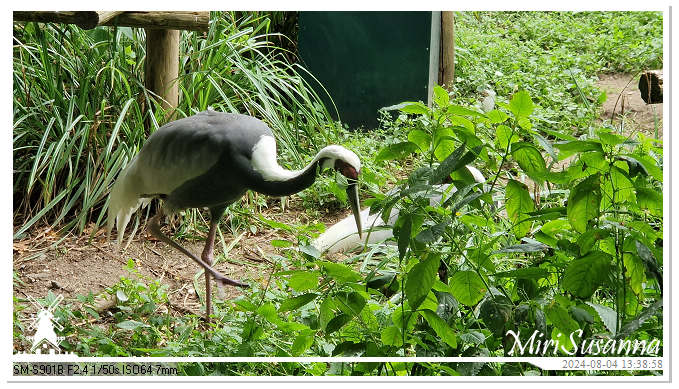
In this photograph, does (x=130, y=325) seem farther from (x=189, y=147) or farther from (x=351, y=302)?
(x=351, y=302)

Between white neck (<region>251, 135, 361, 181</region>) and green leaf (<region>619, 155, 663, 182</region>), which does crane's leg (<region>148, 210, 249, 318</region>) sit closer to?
white neck (<region>251, 135, 361, 181</region>)

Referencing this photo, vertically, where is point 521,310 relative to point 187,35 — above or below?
below

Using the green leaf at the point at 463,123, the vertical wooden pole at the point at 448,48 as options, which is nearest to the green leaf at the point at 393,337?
the green leaf at the point at 463,123

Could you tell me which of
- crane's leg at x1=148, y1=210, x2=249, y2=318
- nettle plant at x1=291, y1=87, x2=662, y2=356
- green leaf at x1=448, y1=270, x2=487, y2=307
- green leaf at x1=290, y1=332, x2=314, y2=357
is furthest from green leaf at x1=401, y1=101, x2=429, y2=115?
crane's leg at x1=148, y1=210, x2=249, y2=318

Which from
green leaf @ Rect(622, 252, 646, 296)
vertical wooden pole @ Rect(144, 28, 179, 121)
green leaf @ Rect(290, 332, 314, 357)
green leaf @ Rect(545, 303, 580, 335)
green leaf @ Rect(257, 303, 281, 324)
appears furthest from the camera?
vertical wooden pole @ Rect(144, 28, 179, 121)

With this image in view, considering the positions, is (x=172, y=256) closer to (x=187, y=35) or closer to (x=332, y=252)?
(x=332, y=252)

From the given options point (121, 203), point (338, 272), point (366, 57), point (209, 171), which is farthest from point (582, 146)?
point (121, 203)

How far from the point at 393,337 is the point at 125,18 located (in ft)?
4.10

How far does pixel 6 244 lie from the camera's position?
198 centimetres

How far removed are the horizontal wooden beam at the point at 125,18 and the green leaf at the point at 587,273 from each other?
1.35 meters

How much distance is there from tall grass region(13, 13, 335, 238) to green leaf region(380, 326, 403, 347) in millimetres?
949

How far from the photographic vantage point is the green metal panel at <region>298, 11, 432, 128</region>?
2197 millimetres

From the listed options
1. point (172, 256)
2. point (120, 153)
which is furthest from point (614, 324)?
point (120, 153)

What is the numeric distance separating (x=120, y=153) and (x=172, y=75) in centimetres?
32
